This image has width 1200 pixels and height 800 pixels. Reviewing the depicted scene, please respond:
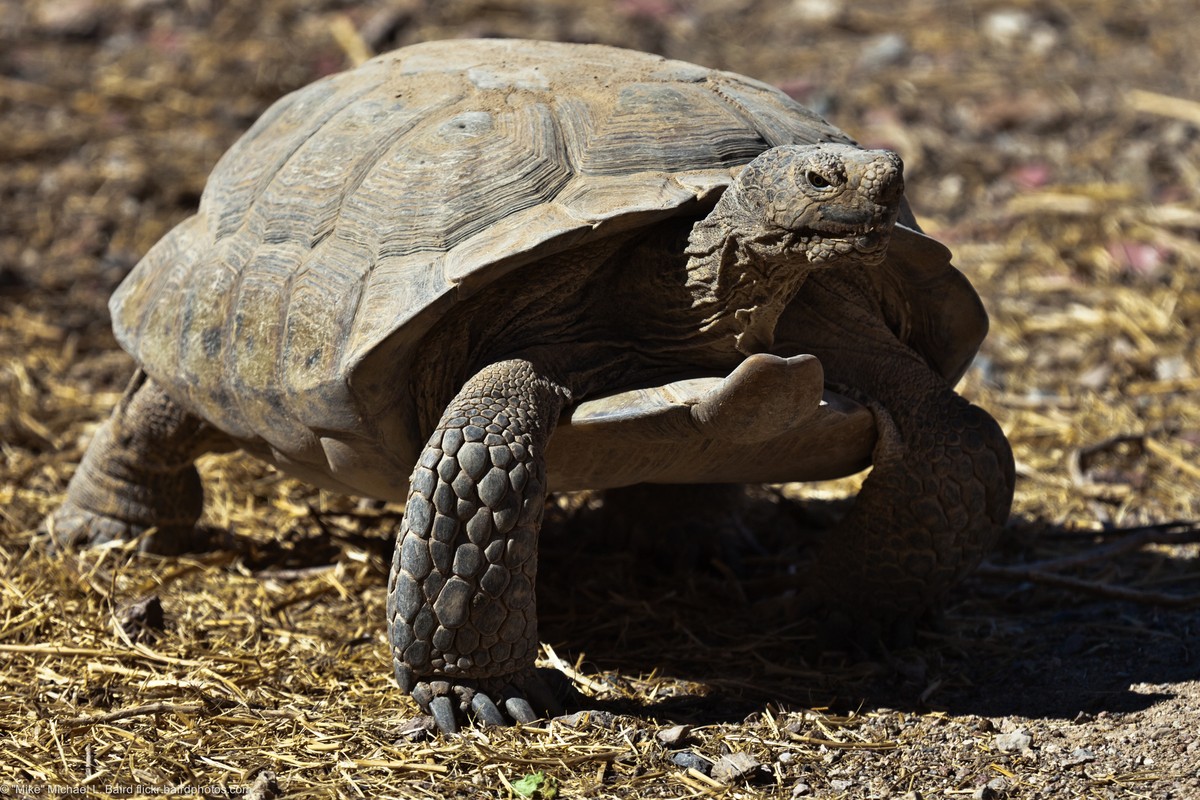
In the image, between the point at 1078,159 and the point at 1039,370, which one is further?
the point at 1078,159

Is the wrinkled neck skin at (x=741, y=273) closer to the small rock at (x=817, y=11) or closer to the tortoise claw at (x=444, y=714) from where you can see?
the tortoise claw at (x=444, y=714)

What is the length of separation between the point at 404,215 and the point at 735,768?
150cm

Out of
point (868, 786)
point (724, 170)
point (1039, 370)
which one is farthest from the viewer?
point (1039, 370)

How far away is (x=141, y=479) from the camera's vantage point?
424cm

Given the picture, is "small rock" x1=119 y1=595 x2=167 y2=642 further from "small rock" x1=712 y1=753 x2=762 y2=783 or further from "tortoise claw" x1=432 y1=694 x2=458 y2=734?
"small rock" x1=712 y1=753 x2=762 y2=783

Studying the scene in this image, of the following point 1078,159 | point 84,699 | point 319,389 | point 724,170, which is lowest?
point 1078,159

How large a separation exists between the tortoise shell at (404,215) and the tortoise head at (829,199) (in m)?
0.22

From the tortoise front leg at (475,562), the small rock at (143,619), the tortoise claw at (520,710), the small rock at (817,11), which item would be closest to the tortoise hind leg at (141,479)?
the small rock at (143,619)

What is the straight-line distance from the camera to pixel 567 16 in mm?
9500

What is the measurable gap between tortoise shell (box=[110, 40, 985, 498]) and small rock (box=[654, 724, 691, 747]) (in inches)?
37.6

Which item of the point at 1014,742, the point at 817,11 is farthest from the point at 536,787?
the point at 817,11

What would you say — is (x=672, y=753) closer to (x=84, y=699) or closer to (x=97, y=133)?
(x=84, y=699)

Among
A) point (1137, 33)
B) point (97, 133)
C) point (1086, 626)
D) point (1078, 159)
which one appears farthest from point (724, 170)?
point (1137, 33)

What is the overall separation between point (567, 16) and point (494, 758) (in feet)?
24.5
